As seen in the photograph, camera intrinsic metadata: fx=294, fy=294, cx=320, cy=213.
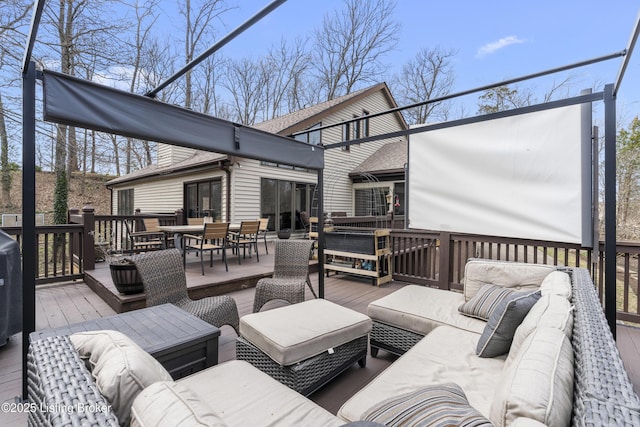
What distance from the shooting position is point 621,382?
82 cm

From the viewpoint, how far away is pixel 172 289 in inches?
113

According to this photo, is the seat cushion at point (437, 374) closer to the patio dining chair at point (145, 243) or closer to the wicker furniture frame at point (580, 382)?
the wicker furniture frame at point (580, 382)

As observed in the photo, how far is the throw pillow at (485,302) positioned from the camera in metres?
2.45

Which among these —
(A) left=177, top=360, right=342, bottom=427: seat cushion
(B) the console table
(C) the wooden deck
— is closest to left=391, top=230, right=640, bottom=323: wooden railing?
(C) the wooden deck

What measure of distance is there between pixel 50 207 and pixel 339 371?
64.0 feet

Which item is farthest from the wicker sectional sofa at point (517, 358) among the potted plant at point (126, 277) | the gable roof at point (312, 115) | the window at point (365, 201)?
the window at point (365, 201)

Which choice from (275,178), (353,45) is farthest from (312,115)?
(353,45)

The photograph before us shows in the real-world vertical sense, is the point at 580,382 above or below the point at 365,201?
below

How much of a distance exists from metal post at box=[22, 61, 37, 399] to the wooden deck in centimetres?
61

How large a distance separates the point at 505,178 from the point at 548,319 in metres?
2.71

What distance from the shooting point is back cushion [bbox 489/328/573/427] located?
811 mm

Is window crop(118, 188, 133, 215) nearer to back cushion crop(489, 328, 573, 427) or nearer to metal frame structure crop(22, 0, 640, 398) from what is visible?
metal frame structure crop(22, 0, 640, 398)

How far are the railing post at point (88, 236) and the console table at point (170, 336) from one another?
3.64 metres

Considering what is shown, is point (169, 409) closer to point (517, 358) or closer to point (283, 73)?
point (517, 358)
